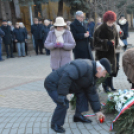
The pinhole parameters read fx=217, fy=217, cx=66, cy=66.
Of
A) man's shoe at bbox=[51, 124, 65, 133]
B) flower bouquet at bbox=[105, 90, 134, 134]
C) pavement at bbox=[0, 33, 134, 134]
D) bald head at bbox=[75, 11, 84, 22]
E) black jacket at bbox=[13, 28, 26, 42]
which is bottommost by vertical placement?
pavement at bbox=[0, 33, 134, 134]

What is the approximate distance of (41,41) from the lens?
1223cm

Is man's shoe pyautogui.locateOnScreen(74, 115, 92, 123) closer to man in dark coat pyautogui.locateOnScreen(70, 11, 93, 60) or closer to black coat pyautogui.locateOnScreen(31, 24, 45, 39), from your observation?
man in dark coat pyautogui.locateOnScreen(70, 11, 93, 60)

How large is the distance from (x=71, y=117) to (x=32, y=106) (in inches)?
44.9

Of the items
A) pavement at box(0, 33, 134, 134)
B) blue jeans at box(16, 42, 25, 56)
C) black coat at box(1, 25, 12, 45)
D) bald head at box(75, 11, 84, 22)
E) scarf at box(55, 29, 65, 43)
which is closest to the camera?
pavement at box(0, 33, 134, 134)

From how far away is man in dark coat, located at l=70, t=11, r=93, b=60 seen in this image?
5.39 meters

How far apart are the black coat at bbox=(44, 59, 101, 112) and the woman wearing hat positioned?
6.48 feet

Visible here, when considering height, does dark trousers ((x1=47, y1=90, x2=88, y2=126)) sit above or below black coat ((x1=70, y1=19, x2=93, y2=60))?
below

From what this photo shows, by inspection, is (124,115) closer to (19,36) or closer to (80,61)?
(80,61)

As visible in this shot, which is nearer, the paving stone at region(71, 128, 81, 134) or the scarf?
the paving stone at region(71, 128, 81, 134)

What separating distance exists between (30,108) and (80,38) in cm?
211

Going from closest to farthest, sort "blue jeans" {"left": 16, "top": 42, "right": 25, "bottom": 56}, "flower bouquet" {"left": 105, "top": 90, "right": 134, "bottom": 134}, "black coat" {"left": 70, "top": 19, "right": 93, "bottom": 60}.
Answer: "flower bouquet" {"left": 105, "top": 90, "right": 134, "bottom": 134} < "black coat" {"left": 70, "top": 19, "right": 93, "bottom": 60} < "blue jeans" {"left": 16, "top": 42, "right": 25, "bottom": 56}

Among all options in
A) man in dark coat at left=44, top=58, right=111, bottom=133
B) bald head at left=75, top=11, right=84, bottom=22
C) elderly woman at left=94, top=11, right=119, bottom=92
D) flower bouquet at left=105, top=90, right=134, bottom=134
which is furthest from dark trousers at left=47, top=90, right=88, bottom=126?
bald head at left=75, top=11, right=84, bottom=22

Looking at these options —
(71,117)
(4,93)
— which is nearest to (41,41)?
(4,93)

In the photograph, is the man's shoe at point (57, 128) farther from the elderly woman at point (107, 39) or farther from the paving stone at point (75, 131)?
the elderly woman at point (107, 39)
